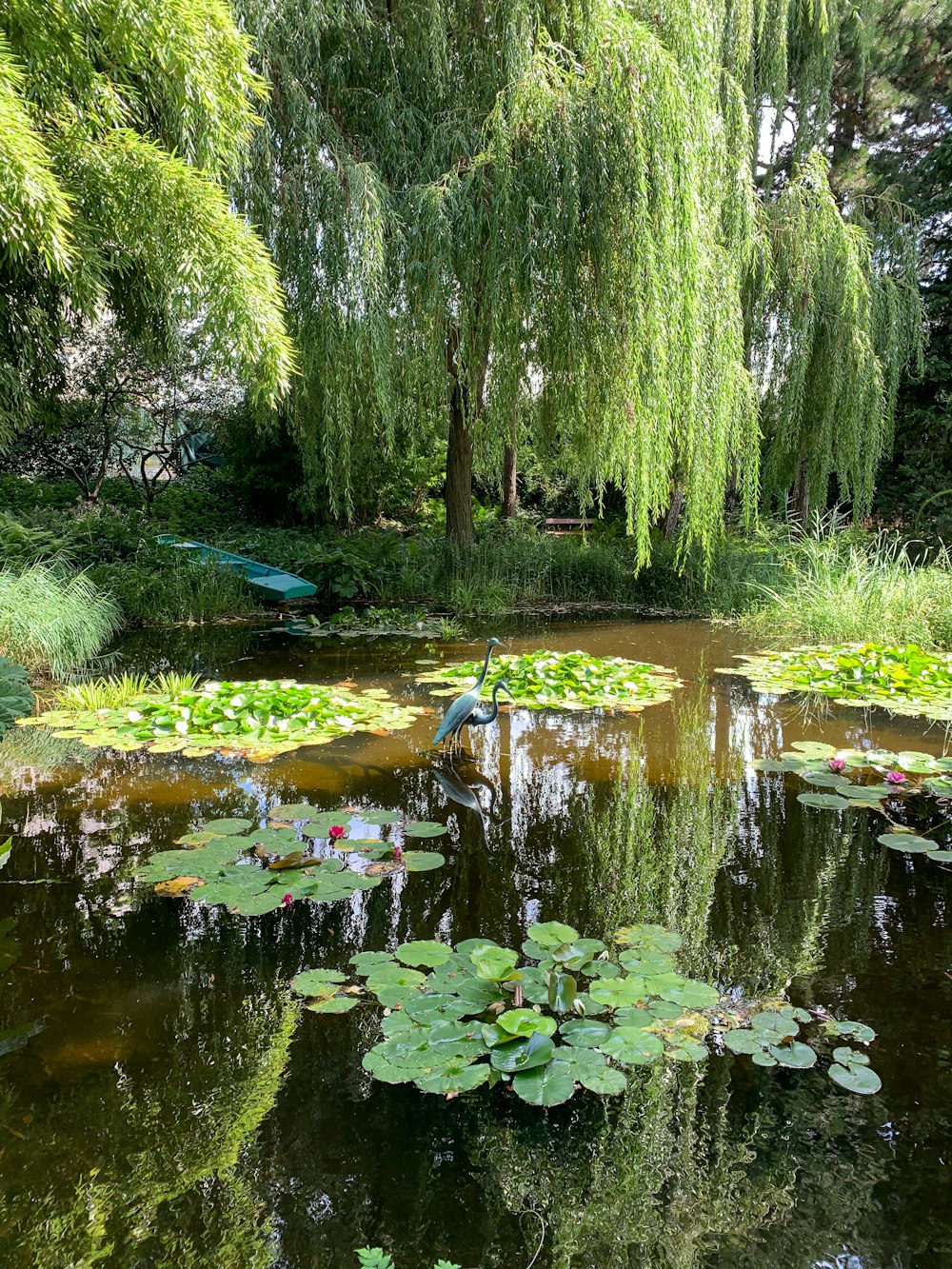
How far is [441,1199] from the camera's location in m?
1.45

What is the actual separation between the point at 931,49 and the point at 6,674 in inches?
602

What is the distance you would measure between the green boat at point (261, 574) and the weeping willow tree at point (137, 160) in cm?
321

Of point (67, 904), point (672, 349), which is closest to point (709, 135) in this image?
point (672, 349)

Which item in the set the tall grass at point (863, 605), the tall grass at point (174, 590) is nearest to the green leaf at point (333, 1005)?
the tall grass at point (863, 605)

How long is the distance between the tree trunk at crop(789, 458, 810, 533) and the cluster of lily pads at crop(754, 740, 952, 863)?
5648 mm

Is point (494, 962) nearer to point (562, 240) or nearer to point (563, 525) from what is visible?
point (562, 240)

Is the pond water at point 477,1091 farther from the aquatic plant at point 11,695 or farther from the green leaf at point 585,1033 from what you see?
the aquatic plant at point 11,695

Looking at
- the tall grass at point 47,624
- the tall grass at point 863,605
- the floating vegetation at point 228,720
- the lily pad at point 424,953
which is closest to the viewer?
the lily pad at point 424,953

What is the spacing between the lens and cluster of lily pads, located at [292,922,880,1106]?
172 centimetres

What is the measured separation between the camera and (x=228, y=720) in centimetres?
426

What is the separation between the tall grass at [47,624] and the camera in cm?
528

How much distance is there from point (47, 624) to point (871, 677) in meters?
5.11

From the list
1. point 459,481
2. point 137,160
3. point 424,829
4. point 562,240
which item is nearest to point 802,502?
point 459,481

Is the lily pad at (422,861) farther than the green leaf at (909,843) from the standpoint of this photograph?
No
